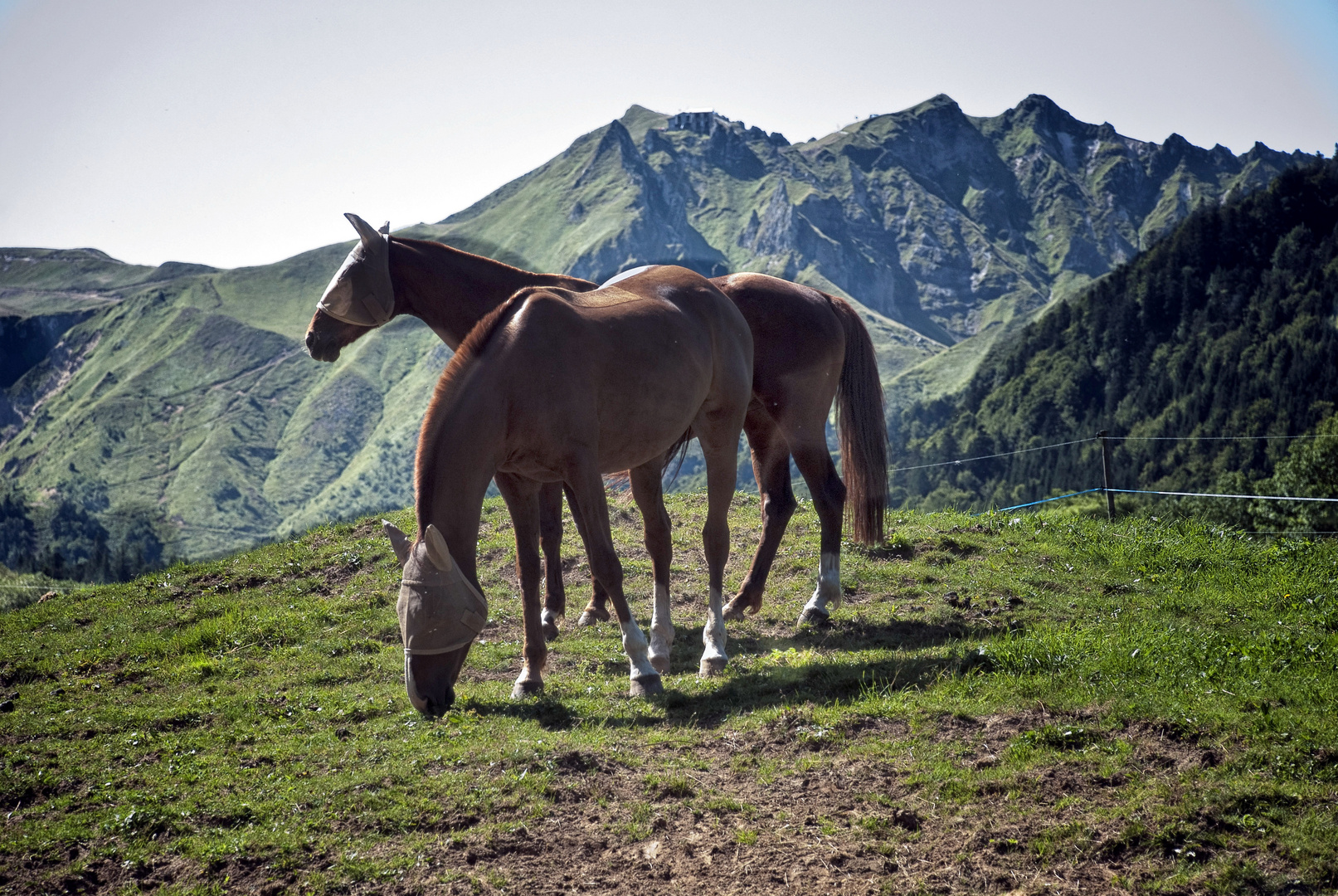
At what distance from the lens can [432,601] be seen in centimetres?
621

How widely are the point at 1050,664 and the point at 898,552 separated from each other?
15.1 ft

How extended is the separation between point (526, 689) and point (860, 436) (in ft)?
15.1

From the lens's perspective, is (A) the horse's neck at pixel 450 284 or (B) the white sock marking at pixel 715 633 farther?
(A) the horse's neck at pixel 450 284

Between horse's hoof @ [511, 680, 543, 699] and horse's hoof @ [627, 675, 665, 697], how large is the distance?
0.75 m

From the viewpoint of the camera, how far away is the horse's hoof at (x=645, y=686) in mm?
7258

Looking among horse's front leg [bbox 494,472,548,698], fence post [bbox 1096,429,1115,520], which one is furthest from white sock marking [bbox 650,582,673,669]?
fence post [bbox 1096,429,1115,520]

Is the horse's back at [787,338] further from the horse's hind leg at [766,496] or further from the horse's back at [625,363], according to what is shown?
the horse's back at [625,363]

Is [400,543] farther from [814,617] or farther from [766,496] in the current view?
[766,496]

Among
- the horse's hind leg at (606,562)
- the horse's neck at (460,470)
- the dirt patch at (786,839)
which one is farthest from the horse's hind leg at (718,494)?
the dirt patch at (786,839)

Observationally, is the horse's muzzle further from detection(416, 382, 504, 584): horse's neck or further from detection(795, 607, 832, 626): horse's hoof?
detection(795, 607, 832, 626): horse's hoof

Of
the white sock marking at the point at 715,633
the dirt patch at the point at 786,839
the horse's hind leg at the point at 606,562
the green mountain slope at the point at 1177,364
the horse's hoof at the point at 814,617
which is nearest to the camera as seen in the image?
the dirt patch at the point at 786,839

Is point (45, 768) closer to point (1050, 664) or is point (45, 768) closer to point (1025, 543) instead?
point (1050, 664)

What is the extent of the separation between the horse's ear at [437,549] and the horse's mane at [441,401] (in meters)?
0.27

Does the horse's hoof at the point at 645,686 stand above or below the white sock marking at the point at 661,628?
below
